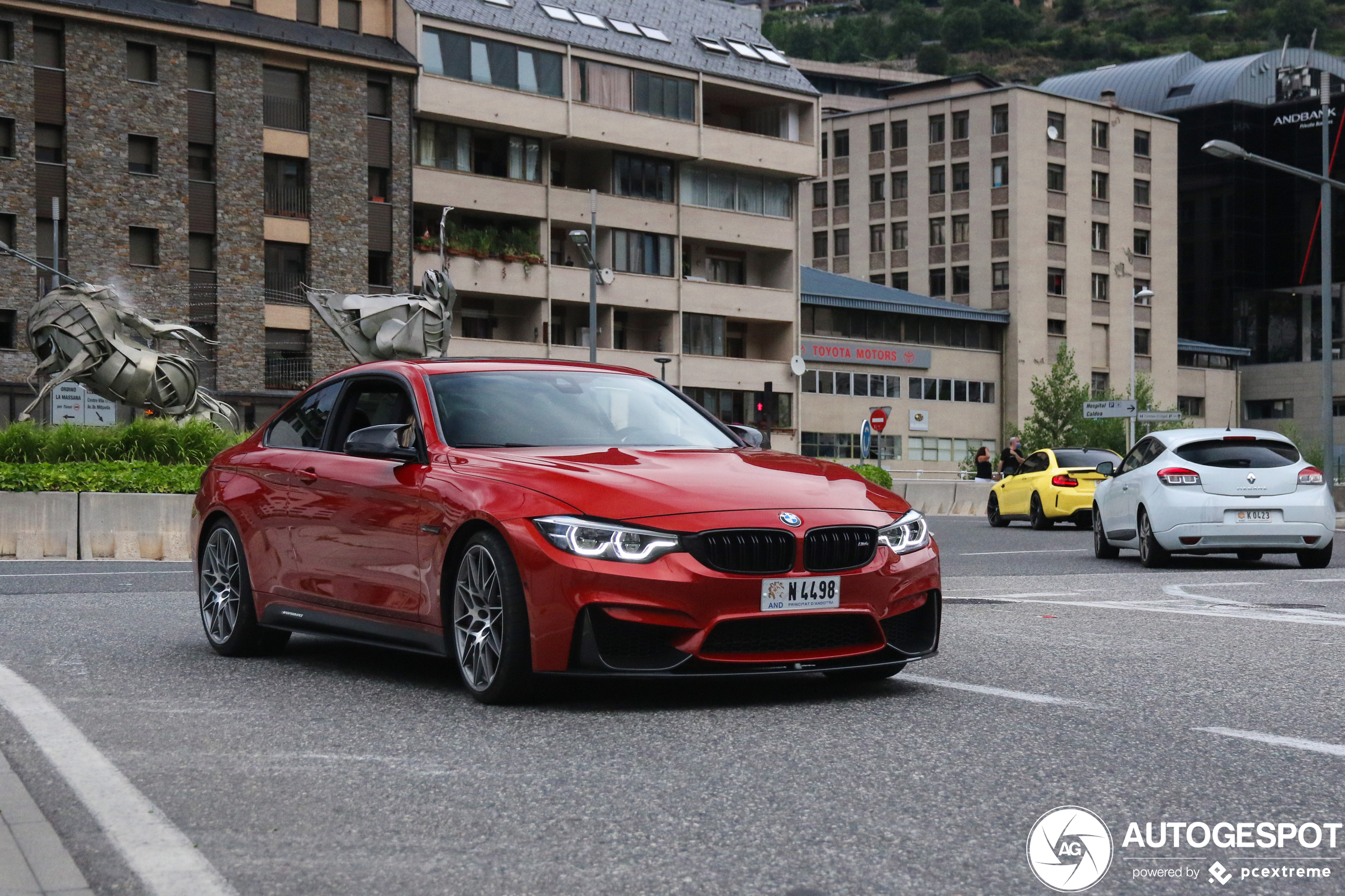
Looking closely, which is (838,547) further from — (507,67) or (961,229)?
(961,229)

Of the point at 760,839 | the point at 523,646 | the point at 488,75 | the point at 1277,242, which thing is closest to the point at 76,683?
the point at 523,646

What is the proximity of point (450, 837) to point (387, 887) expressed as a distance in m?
0.51

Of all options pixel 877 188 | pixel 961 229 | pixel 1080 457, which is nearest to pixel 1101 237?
pixel 961 229

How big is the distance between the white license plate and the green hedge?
1503 centimetres

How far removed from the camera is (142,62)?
173 feet

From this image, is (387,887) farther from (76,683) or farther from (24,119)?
(24,119)

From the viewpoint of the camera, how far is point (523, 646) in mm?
6688

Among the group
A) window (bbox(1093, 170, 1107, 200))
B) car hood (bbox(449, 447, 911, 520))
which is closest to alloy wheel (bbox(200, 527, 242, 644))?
car hood (bbox(449, 447, 911, 520))

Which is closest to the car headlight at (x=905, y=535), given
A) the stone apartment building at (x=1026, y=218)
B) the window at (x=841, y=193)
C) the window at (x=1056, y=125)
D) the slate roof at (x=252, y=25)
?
the slate roof at (x=252, y=25)

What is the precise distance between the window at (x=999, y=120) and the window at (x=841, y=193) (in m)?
10.9

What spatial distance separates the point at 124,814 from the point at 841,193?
97.2m

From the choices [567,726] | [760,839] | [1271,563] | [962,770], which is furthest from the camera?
[1271,563]

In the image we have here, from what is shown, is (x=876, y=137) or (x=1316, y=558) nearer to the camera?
(x=1316, y=558)

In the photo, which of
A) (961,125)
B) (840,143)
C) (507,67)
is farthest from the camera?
(840,143)
